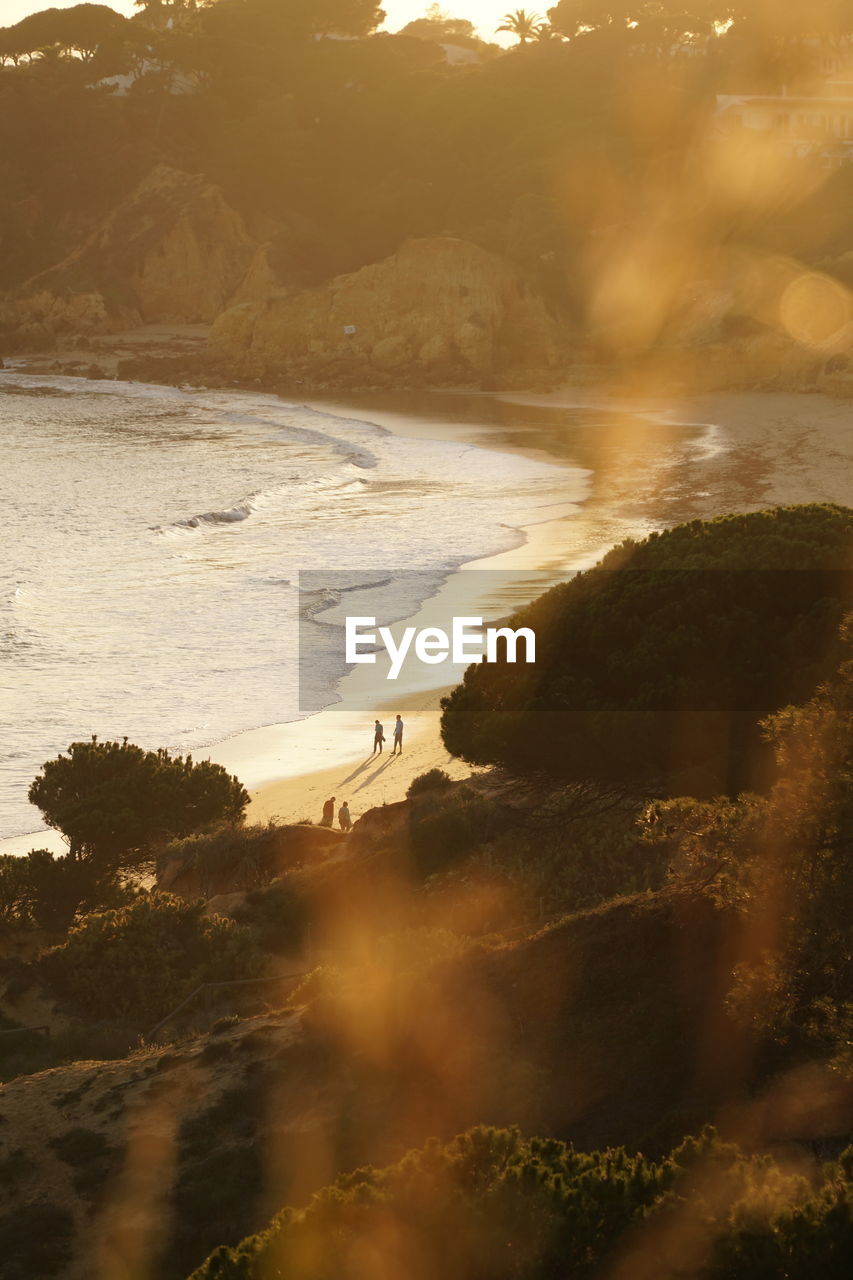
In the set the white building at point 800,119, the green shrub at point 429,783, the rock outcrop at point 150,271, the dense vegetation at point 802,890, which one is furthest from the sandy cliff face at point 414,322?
the dense vegetation at point 802,890

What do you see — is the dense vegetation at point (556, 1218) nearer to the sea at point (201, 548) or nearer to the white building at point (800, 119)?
the sea at point (201, 548)

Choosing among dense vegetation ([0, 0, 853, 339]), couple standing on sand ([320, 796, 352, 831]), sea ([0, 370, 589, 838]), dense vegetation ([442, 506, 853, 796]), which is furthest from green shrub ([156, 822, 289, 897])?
dense vegetation ([0, 0, 853, 339])

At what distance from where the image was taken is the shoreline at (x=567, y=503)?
1928 cm

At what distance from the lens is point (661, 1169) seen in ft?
19.3

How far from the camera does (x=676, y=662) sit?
1156cm

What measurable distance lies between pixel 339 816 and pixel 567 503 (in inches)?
984

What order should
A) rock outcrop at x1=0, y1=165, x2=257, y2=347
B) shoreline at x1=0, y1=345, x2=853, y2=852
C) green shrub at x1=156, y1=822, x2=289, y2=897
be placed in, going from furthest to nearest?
rock outcrop at x1=0, y1=165, x2=257, y2=347 → shoreline at x1=0, y1=345, x2=853, y2=852 → green shrub at x1=156, y1=822, x2=289, y2=897

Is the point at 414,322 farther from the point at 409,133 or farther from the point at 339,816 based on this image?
the point at 339,816

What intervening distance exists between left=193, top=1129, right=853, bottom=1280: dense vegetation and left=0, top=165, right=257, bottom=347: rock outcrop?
303 ft

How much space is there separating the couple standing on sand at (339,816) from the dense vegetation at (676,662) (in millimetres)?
3883

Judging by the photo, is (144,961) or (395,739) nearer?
(144,961)

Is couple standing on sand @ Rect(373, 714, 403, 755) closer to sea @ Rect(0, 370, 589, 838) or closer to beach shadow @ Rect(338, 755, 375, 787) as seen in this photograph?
beach shadow @ Rect(338, 755, 375, 787)

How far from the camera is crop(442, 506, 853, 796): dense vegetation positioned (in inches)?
441

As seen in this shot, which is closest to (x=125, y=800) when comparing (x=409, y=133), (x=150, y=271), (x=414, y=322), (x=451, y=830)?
(x=451, y=830)
